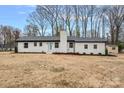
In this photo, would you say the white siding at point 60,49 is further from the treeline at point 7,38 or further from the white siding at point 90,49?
the treeline at point 7,38

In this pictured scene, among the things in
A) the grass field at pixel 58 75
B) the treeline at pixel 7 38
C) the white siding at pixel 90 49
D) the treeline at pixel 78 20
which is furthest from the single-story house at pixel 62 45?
the grass field at pixel 58 75

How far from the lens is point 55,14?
25.8 meters

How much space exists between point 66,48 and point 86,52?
1.70m

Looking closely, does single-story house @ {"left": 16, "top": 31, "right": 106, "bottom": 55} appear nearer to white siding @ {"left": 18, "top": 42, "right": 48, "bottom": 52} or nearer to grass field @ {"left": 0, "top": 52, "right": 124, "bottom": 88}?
white siding @ {"left": 18, "top": 42, "right": 48, "bottom": 52}

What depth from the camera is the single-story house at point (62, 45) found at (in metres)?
24.5

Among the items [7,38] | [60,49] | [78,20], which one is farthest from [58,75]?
[7,38]

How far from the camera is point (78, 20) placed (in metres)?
27.3

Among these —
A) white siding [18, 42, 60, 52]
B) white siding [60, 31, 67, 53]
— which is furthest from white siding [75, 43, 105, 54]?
white siding [18, 42, 60, 52]

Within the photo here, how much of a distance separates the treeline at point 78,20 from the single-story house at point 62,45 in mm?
2207

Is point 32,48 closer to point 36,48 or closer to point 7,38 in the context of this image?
point 36,48

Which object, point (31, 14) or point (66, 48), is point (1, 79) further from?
point (31, 14)

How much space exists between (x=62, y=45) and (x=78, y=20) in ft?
12.8

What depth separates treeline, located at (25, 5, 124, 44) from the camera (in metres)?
25.8
